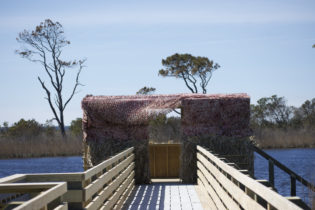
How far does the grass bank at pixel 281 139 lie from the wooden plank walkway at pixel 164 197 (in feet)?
61.7

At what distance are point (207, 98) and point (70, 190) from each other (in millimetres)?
7906

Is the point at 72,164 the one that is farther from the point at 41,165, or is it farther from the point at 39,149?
the point at 39,149

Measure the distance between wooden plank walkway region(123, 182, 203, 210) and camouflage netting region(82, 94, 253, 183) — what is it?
0.94 m

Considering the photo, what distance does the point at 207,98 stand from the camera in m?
13.0

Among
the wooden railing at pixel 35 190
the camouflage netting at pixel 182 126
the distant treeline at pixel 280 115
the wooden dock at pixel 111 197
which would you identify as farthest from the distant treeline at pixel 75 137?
the wooden railing at pixel 35 190

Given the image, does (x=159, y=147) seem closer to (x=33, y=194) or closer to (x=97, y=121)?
(x=97, y=121)

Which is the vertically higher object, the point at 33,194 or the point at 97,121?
the point at 97,121

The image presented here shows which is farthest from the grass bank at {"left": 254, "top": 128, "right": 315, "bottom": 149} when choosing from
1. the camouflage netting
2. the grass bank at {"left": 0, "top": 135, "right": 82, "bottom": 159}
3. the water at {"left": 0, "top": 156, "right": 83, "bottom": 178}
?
the camouflage netting

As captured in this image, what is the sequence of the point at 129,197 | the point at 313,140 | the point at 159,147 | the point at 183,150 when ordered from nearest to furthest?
the point at 129,197, the point at 183,150, the point at 159,147, the point at 313,140

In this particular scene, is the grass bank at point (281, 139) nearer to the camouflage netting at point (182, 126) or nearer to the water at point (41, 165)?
the water at point (41, 165)

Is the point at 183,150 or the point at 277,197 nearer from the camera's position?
the point at 277,197

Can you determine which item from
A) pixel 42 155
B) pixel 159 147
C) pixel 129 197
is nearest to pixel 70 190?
pixel 129 197

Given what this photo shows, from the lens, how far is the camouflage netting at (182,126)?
41.9ft

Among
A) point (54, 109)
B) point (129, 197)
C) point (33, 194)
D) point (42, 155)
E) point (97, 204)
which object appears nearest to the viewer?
point (33, 194)
